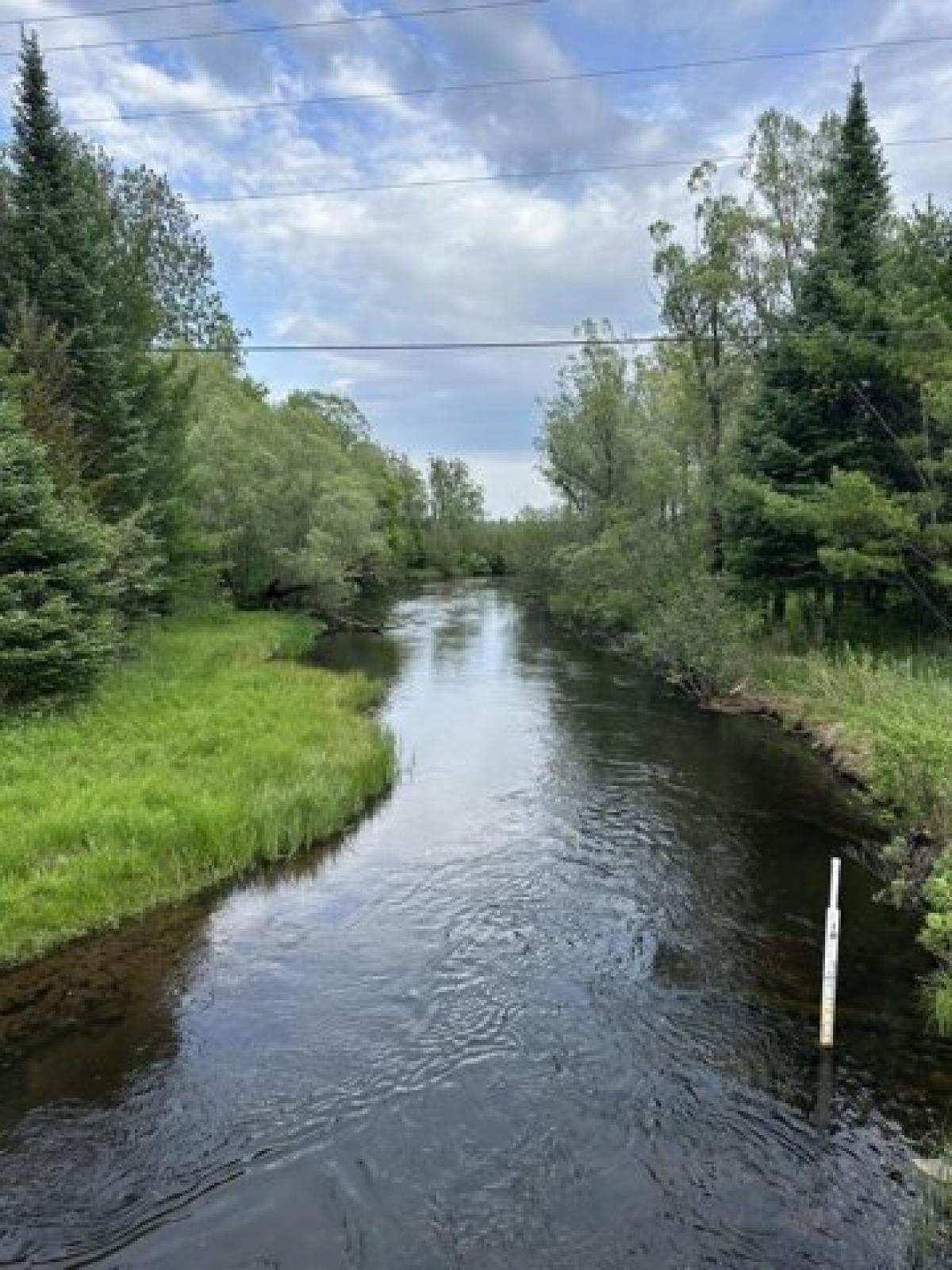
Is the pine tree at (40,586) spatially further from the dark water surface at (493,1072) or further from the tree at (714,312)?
the tree at (714,312)

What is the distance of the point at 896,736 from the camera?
39.0 ft

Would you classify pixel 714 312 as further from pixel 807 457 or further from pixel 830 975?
pixel 830 975

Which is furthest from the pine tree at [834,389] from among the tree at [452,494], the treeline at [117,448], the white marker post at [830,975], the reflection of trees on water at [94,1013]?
the tree at [452,494]

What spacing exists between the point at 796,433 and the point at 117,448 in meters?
17.8

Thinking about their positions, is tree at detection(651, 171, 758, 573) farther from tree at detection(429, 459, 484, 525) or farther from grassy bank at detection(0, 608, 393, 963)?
tree at detection(429, 459, 484, 525)

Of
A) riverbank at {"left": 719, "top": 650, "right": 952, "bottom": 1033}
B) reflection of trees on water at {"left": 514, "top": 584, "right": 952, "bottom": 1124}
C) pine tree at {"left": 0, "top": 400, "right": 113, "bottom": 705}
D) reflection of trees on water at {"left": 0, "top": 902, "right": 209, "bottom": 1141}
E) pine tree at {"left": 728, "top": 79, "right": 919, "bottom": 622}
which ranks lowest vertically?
reflection of trees on water at {"left": 514, "top": 584, "right": 952, "bottom": 1124}

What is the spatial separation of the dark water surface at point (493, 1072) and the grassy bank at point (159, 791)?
1.84 feet

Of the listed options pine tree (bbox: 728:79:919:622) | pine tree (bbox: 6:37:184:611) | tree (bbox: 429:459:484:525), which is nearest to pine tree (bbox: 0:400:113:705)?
→ pine tree (bbox: 6:37:184:611)

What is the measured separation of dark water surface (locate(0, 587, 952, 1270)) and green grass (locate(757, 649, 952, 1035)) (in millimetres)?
823

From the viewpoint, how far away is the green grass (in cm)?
930

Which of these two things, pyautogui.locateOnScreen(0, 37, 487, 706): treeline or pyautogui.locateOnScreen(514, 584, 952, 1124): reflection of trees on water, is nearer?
pyautogui.locateOnScreen(514, 584, 952, 1124): reflection of trees on water

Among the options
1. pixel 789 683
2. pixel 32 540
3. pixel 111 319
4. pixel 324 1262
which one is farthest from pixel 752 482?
pixel 324 1262

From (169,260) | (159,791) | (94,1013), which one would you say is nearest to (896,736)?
(159,791)

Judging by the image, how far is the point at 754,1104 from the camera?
717 centimetres
